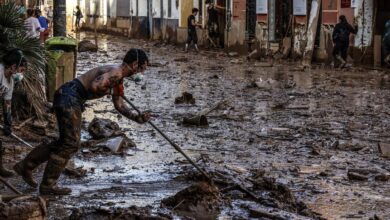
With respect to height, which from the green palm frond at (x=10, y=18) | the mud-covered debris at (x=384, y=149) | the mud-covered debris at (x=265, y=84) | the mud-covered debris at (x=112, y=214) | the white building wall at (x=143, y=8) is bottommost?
the mud-covered debris at (x=384, y=149)

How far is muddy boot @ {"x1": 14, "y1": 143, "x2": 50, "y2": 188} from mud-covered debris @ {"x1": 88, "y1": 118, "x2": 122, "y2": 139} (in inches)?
114

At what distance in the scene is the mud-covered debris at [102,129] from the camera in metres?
10.4

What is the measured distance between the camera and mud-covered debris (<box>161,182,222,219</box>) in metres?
6.75

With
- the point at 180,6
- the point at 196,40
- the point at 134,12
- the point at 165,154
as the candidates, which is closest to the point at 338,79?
the point at 165,154

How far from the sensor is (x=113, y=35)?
166ft

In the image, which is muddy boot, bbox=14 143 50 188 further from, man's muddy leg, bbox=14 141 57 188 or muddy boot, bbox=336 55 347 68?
muddy boot, bbox=336 55 347 68

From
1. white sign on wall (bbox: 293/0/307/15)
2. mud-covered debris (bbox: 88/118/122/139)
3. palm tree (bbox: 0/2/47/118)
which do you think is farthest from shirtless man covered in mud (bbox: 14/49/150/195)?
white sign on wall (bbox: 293/0/307/15)

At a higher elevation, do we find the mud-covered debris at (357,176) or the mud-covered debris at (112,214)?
the mud-covered debris at (112,214)

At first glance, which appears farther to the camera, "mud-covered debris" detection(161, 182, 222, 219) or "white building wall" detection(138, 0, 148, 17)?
"white building wall" detection(138, 0, 148, 17)

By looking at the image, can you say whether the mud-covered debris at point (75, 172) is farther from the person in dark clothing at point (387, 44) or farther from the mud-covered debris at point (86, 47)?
the mud-covered debris at point (86, 47)

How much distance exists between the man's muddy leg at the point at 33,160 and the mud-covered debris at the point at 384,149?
4.39 metres

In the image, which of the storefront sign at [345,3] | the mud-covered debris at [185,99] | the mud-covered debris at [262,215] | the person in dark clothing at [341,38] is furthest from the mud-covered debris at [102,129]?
the storefront sign at [345,3]

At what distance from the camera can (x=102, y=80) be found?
7145 millimetres

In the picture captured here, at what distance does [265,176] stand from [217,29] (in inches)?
1018
